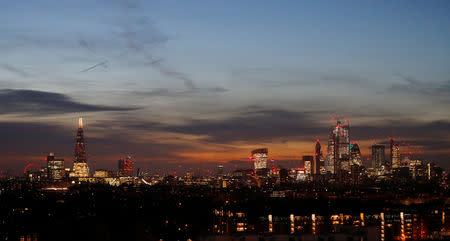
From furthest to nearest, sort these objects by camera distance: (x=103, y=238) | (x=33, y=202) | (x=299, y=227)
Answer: (x=33, y=202) → (x=299, y=227) → (x=103, y=238)

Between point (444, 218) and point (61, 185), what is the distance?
12713 centimetres

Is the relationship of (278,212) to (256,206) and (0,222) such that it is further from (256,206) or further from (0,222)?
(0,222)

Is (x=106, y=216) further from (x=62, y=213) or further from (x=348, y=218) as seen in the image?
(x=348, y=218)

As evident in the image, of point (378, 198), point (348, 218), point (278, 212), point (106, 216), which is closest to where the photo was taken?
point (106, 216)

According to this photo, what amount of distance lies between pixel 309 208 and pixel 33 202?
42.5 m

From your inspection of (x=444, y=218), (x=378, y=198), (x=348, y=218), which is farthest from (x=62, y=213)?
(x=378, y=198)

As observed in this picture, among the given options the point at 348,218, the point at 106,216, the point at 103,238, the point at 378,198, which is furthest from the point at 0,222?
the point at 378,198

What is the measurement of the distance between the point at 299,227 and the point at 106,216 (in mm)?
21380

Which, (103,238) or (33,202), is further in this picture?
(33,202)

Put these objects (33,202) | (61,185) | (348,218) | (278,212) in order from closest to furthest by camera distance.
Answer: (348,218) → (278,212) → (33,202) → (61,185)

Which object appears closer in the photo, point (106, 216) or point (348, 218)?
point (106, 216)

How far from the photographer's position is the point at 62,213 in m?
79.5

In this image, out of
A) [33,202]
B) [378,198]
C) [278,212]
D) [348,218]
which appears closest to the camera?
[348,218]

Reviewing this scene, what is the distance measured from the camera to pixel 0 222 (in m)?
68.6
